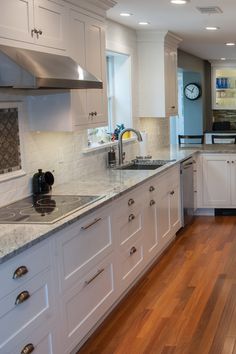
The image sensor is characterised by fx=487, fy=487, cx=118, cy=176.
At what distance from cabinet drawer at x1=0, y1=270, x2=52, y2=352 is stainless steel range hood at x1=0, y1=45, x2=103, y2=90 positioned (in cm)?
98

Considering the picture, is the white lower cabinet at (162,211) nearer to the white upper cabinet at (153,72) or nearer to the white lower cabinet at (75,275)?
the white lower cabinet at (75,275)

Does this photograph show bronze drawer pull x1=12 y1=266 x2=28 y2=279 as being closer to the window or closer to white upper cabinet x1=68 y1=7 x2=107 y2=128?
white upper cabinet x1=68 y1=7 x2=107 y2=128

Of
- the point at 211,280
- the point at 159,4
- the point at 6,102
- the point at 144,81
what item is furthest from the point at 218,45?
the point at 6,102

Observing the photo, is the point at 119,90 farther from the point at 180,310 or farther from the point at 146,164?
the point at 180,310

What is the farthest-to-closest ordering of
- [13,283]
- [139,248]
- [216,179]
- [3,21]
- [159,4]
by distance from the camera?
[216,179] → [159,4] → [139,248] → [3,21] → [13,283]

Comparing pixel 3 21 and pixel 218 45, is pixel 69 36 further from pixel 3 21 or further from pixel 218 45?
pixel 218 45

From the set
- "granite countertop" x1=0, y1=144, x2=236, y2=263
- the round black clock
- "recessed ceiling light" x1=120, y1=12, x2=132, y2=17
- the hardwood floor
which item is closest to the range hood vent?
"recessed ceiling light" x1=120, y1=12, x2=132, y2=17

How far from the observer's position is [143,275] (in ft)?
14.0

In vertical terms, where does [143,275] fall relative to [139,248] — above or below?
below

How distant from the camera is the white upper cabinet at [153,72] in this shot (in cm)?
595

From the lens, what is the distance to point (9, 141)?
3.18m

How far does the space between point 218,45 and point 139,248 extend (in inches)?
191

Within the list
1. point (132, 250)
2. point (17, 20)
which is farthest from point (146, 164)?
point (17, 20)

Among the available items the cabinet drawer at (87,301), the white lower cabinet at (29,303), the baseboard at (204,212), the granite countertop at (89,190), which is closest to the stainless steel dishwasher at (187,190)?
the granite countertop at (89,190)
